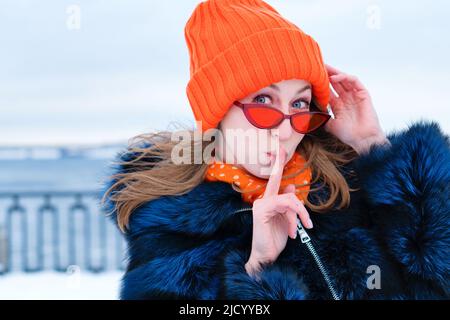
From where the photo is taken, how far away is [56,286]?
5.48 metres

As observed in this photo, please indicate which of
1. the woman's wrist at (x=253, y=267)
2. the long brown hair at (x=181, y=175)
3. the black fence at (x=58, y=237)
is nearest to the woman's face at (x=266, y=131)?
the long brown hair at (x=181, y=175)

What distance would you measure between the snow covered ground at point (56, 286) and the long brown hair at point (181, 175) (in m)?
2.74

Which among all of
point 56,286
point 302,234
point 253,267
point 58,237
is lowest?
point 56,286

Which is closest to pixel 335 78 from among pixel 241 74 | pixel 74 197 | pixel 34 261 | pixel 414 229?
pixel 241 74

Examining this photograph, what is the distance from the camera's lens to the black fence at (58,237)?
6578mm

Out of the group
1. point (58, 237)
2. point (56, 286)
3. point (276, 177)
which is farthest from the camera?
point (58, 237)

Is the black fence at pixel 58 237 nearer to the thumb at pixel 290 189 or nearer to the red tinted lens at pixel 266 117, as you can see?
the thumb at pixel 290 189

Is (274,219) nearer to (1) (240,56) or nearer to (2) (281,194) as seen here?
(2) (281,194)

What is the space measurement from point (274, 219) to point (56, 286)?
420cm

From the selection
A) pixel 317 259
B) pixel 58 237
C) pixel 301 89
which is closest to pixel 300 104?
pixel 301 89

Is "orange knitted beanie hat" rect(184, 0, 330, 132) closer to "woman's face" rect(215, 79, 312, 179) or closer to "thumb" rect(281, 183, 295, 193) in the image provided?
"woman's face" rect(215, 79, 312, 179)

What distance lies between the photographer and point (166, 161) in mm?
2152

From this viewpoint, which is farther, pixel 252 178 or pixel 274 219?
pixel 252 178
